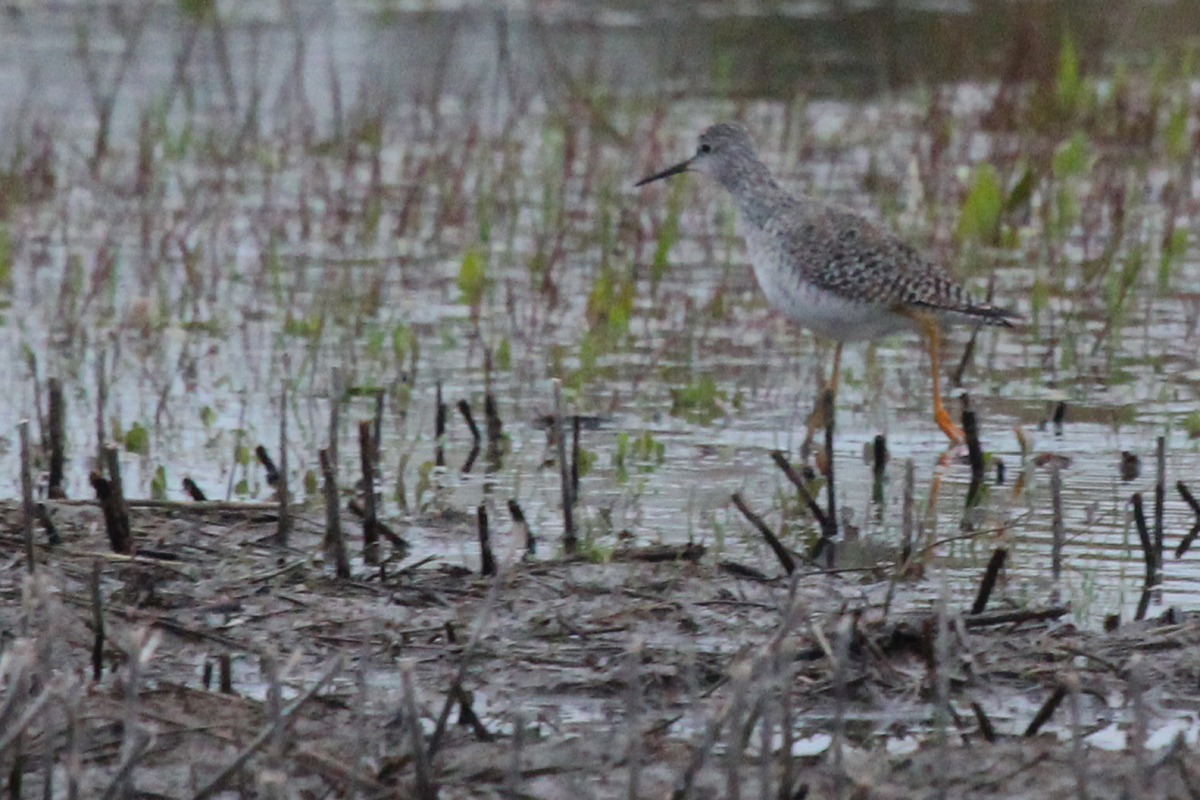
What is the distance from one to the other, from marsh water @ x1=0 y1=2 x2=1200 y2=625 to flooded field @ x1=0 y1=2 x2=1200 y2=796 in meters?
0.03

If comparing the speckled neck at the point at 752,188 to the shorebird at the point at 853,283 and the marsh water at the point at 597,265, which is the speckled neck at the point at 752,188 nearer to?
the shorebird at the point at 853,283

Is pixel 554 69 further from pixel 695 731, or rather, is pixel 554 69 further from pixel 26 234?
pixel 695 731

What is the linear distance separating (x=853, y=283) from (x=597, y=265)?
2.66 metres

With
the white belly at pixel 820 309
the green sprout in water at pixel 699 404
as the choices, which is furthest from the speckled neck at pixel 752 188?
the green sprout in water at pixel 699 404

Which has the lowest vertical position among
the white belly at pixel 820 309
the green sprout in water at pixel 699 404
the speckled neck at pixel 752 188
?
the green sprout in water at pixel 699 404

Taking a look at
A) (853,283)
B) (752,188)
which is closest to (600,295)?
(752,188)

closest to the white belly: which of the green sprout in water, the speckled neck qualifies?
the speckled neck

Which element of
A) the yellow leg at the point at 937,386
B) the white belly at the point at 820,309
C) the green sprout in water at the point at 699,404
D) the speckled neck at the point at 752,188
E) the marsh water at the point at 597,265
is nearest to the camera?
the marsh water at the point at 597,265

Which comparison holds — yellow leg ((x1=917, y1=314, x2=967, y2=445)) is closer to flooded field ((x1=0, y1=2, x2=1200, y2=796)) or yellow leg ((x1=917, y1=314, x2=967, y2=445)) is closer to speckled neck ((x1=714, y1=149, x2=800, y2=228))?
flooded field ((x1=0, y1=2, x2=1200, y2=796))

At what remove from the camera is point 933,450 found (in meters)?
7.45

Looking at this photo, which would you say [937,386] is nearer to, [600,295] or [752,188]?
[752,188]

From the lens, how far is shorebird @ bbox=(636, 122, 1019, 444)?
787 centimetres

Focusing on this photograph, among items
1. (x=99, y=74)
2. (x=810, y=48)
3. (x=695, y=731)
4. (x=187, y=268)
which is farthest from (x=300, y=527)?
(x=810, y=48)

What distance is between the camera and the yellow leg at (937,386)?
7.55m
